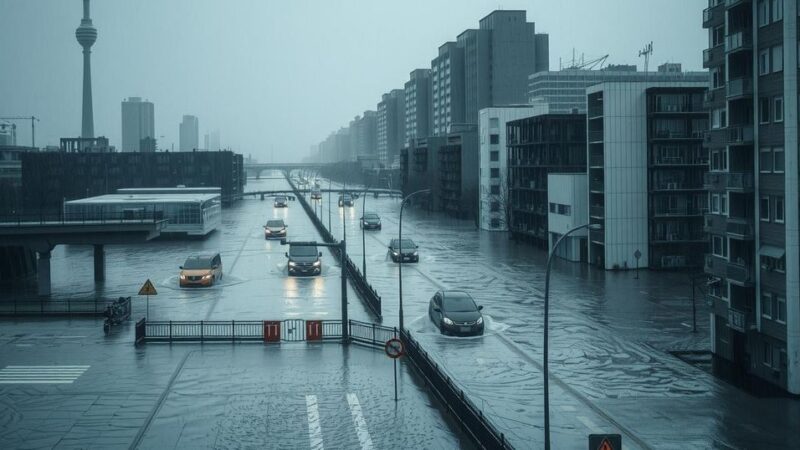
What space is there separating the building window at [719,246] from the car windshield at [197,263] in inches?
1165

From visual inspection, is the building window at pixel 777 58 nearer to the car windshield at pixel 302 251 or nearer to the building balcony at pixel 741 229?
the building balcony at pixel 741 229

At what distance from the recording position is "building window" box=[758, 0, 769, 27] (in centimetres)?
2795

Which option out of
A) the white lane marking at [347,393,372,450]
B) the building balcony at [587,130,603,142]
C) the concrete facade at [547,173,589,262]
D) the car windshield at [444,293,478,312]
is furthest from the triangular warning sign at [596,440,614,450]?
the concrete facade at [547,173,589,262]

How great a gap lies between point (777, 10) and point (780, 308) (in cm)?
911

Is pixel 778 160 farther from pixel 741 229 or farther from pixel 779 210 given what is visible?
pixel 741 229

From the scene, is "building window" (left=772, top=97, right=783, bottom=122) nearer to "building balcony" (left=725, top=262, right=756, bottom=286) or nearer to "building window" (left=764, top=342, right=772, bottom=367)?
"building balcony" (left=725, top=262, right=756, bottom=286)

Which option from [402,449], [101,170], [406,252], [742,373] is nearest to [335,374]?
[402,449]

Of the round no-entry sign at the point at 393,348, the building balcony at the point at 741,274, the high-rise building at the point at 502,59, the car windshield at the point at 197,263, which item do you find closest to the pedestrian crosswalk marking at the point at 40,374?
the round no-entry sign at the point at 393,348

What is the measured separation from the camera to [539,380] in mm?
28047

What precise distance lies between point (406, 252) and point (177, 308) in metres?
22.9

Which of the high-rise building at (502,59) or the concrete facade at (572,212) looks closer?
the concrete facade at (572,212)

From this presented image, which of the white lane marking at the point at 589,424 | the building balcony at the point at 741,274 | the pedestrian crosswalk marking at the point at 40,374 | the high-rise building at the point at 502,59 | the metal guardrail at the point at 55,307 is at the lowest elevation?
the white lane marking at the point at 589,424

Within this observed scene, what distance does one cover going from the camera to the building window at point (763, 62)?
27984 millimetres

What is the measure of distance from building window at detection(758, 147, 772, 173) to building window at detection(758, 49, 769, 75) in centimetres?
244
